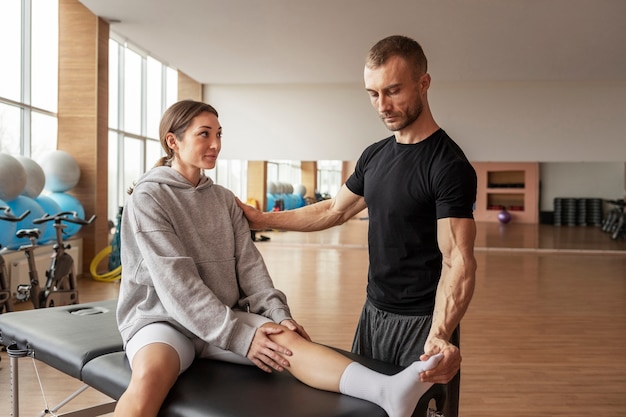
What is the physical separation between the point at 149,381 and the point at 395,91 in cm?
91

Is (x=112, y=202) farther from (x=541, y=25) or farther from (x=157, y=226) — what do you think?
(x=157, y=226)

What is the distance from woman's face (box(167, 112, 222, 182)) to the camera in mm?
1793

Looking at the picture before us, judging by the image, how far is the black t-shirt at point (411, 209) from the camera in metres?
1.50

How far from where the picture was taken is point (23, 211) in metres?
4.75

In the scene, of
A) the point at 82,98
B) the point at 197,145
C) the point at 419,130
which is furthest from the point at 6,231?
the point at 419,130

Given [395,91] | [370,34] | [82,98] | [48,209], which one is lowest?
[48,209]

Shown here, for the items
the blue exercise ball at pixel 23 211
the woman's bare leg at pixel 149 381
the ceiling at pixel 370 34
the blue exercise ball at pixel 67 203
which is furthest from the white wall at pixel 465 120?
the woman's bare leg at pixel 149 381

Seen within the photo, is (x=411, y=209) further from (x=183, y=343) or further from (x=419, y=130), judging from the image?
(x=183, y=343)

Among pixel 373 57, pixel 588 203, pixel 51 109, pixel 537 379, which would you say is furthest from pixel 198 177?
pixel 588 203

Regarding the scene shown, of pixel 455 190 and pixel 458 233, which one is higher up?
pixel 455 190

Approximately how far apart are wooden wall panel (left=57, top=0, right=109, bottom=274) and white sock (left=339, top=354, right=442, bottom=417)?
5670 millimetres

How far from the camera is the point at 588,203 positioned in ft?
37.3

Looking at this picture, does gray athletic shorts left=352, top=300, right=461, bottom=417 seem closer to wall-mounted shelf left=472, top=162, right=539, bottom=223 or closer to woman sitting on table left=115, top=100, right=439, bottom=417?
woman sitting on table left=115, top=100, right=439, bottom=417

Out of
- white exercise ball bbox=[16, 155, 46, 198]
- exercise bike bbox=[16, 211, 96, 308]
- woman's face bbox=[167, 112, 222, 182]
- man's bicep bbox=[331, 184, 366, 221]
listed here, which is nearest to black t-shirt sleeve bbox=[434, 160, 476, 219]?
man's bicep bbox=[331, 184, 366, 221]
